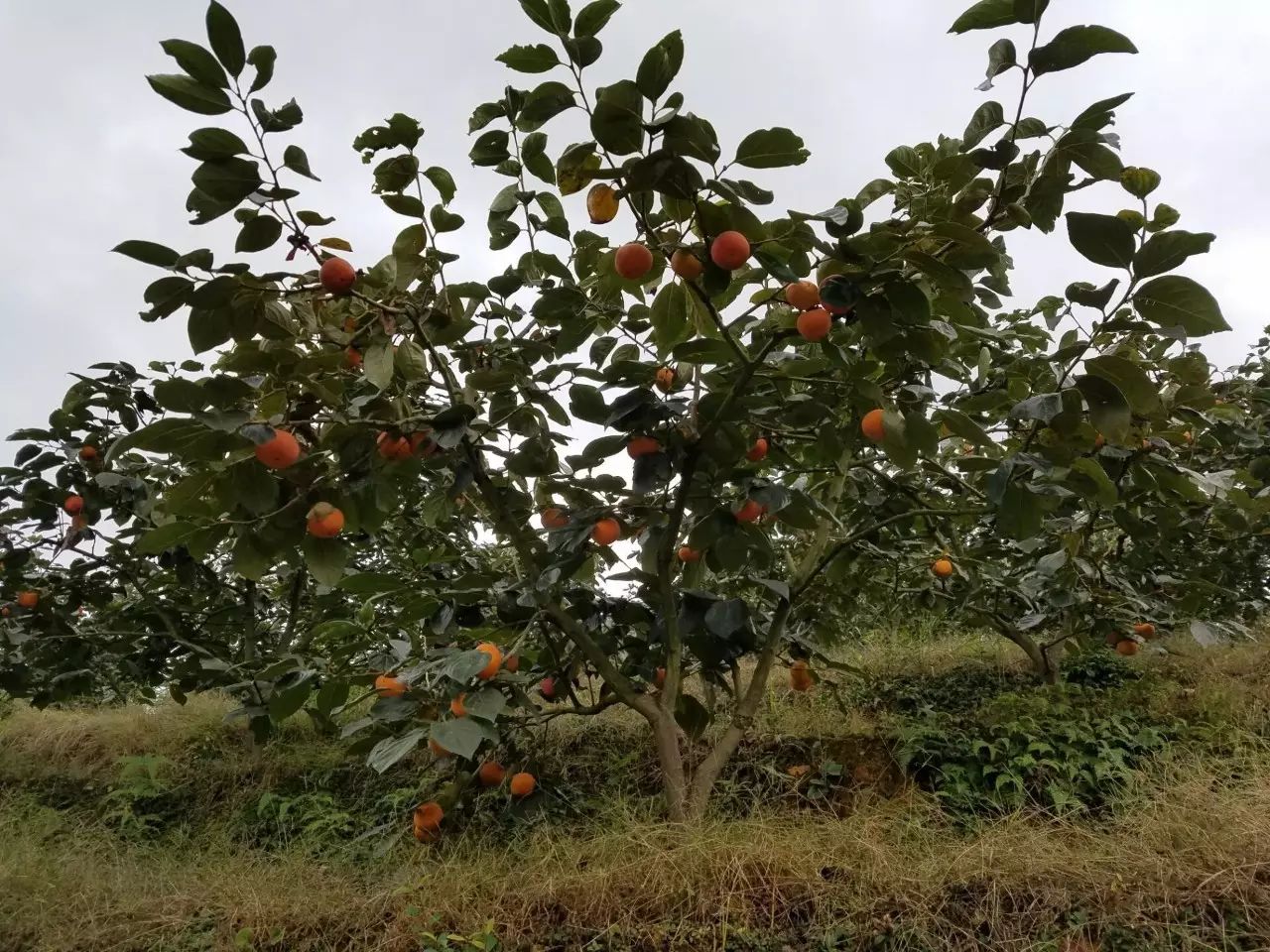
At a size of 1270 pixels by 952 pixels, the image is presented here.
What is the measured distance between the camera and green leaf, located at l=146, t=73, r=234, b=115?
1.48 metres

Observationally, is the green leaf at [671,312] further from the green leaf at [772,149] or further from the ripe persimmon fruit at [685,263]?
the green leaf at [772,149]

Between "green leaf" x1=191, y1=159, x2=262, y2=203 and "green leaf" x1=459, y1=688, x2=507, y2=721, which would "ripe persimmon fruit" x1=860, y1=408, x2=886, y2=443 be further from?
"green leaf" x1=191, y1=159, x2=262, y2=203

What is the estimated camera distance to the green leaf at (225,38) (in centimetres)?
144

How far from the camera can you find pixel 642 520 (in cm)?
235

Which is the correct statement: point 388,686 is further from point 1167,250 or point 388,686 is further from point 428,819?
point 1167,250

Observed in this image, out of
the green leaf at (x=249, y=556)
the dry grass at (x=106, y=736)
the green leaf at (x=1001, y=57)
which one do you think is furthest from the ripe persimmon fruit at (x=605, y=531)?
the dry grass at (x=106, y=736)

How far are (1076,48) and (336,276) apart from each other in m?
1.52

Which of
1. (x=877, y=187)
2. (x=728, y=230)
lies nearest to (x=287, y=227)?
(x=728, y=230)

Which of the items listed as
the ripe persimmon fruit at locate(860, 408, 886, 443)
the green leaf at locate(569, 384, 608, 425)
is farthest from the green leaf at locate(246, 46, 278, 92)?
the ripe persimmon fruit at locate(860, 408, 886, 443)

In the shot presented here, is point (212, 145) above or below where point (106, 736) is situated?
Answer: above

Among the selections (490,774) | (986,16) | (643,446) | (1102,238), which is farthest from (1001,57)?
(490,774)

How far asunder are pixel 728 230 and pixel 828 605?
8.26 ft

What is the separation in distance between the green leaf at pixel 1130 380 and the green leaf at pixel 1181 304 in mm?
106

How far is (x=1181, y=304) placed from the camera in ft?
5.15
